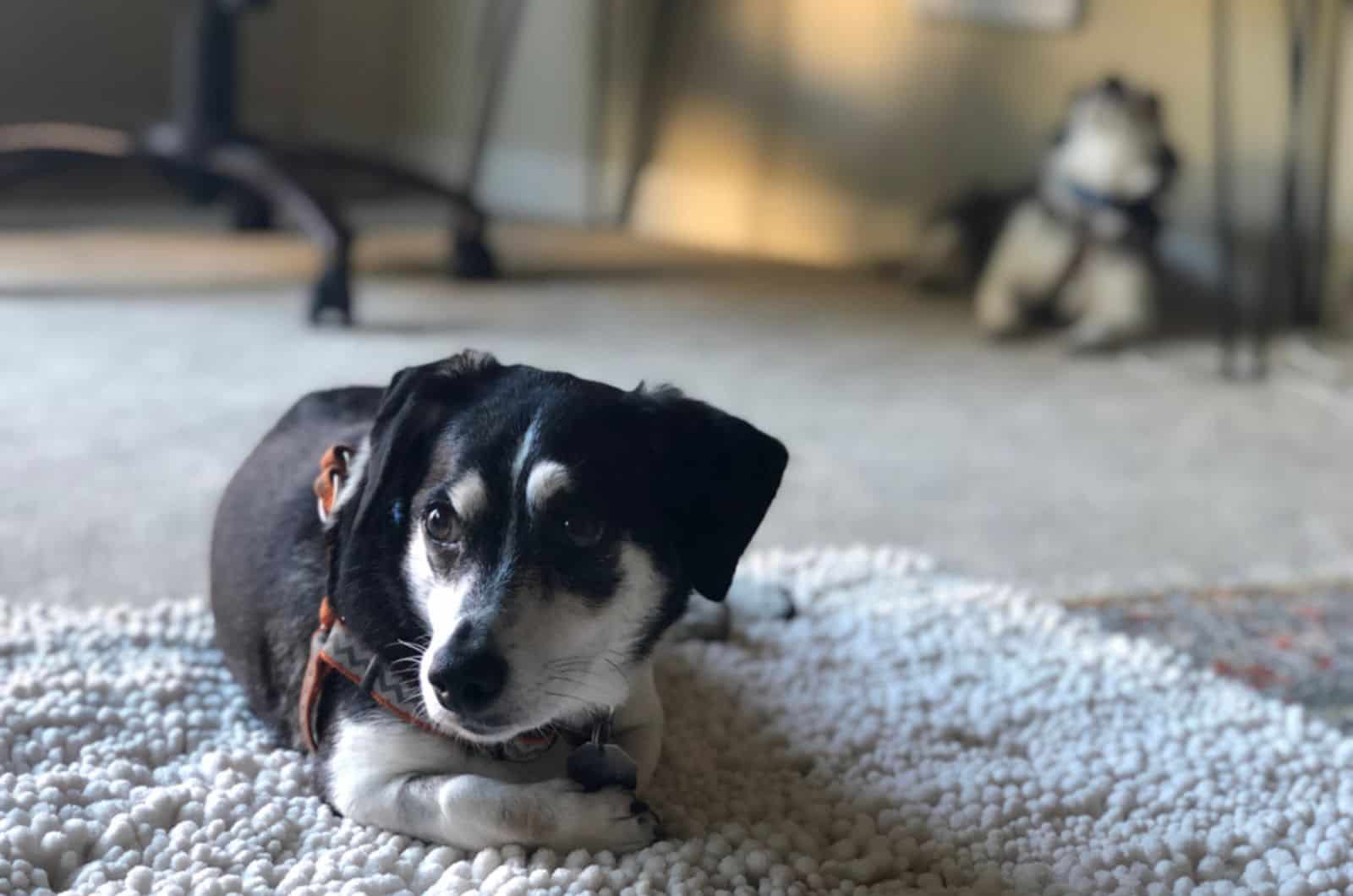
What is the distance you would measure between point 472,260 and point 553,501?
2.25 meters

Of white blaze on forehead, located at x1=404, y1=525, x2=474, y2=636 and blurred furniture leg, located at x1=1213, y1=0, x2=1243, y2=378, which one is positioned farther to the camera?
blurred furniture leg, located at x1=1213, y1=0, x2=1243, y2=378

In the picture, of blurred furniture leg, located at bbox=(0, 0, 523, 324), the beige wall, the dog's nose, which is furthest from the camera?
the beige wall

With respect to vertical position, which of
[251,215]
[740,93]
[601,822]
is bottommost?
[601,822]

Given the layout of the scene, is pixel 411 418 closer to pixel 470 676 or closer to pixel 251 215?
pixel 470 676

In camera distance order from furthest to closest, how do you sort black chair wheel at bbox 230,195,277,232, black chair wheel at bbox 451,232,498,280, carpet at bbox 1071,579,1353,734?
black chair wheel at bbox 230,195,277,232 < black chair wheel at bbox 451,232,498,280 < carpet at bbox 1071,579,1353,734

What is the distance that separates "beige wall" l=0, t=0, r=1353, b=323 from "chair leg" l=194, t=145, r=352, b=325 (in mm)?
1285

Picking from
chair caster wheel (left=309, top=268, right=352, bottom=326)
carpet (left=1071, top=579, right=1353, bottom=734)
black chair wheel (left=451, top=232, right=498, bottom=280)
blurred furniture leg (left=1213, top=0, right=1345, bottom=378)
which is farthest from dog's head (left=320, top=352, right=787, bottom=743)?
blurred furniture leg (left=1213, top=0, right=1345, bottom=378)

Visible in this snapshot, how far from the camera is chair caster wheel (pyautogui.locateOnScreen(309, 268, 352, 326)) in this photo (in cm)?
254

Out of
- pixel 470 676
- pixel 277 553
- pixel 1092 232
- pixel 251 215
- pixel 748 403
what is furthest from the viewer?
pixel 251 215

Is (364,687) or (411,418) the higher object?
(411,418)

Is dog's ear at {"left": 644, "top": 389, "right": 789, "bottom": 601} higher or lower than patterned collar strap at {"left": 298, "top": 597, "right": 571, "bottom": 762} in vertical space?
higher

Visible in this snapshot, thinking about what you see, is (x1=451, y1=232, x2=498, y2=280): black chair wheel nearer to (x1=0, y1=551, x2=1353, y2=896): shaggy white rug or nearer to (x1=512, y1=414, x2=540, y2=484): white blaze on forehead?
(x1=0, y1=551, x2=1353, y2=896): shaggy white rug

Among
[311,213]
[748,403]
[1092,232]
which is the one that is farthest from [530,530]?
[1092,232]

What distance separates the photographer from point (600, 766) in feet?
3.26
